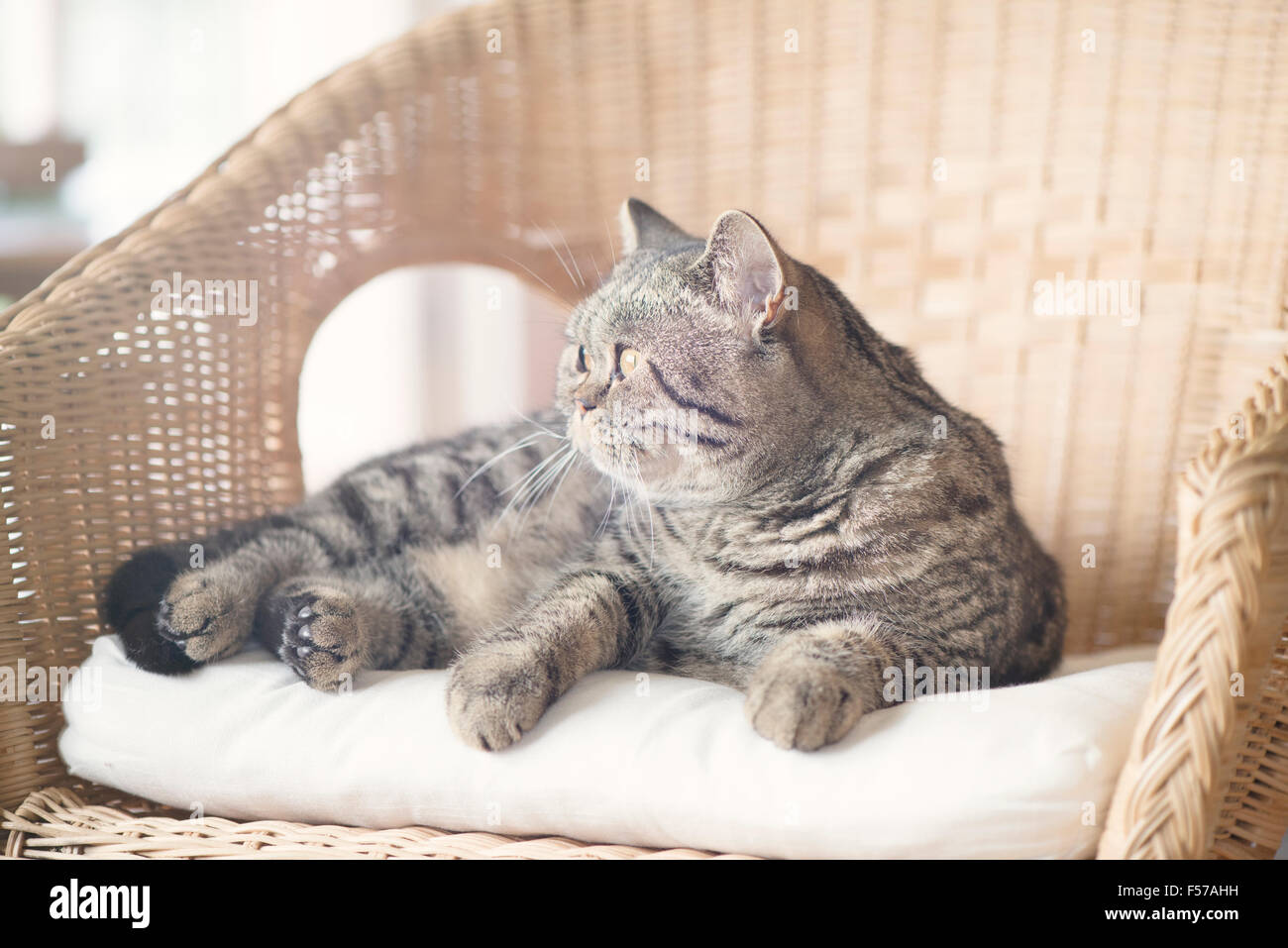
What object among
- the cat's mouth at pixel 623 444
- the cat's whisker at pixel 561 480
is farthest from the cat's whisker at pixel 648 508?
the cat's whisker at pixel 561 480

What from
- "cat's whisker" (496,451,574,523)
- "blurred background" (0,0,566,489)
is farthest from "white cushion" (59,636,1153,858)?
"blurred background" (0,0,566,489)

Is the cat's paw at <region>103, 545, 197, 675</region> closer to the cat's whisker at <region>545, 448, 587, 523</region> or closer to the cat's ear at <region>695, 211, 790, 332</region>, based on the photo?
the cat's whisker at <region>545, 448, 587, 523</region>

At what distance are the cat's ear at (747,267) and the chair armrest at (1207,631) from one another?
19.0 inches

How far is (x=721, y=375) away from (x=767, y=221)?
2.68 feet

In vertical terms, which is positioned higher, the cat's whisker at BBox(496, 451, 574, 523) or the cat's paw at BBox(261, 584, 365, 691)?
the cat's whisker at BBox(496, 451, 574, 523)

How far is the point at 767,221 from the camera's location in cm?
185

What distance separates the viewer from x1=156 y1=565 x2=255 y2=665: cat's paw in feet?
3.89

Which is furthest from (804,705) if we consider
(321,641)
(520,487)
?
(520,487)

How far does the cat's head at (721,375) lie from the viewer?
3.74 feet

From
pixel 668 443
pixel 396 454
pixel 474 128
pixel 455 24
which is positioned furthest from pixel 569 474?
pixel 455 24

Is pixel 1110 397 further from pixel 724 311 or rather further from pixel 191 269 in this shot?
pixel 191 269

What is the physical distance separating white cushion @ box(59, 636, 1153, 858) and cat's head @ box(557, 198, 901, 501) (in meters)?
0.27

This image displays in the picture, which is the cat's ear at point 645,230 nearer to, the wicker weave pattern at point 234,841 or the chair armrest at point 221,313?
the chair armrest at point 221,313

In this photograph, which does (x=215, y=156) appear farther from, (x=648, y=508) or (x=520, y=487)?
(x=648, y=508)
